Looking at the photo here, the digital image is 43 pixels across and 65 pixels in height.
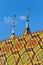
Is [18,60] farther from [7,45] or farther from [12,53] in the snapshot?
[7,45]

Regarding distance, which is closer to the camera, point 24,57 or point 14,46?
point 24,57

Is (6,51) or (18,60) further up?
(6,51)

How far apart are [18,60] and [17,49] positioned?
4.55ft

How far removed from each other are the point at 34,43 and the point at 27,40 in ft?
3.32

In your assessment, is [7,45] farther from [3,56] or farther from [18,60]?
[18,60]

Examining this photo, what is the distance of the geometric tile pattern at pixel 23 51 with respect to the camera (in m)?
20.1

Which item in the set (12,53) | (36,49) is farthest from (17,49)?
(36,49)

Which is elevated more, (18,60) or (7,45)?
(7,45)

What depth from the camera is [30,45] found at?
21531 mm

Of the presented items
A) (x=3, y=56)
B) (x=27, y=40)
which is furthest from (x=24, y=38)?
(x=3, y=56)

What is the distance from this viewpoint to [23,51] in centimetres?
2139

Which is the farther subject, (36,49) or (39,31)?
(39,31)

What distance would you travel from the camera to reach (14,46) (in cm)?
2259

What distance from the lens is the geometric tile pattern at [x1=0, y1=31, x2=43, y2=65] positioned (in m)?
20.1
